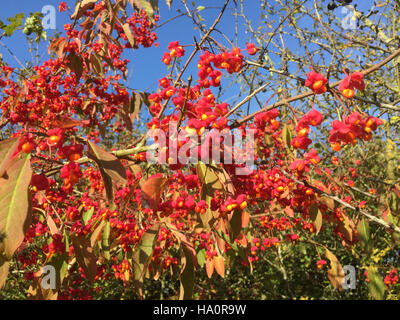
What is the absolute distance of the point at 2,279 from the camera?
0.94 m

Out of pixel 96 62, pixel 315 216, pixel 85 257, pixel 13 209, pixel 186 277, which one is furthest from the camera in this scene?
pixel 96 62

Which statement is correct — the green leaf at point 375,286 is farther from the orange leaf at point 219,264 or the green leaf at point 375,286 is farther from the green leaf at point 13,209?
the green leaf at point 13,209

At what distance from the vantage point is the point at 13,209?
0.85 metres

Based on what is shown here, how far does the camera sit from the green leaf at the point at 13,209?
0.84 metres

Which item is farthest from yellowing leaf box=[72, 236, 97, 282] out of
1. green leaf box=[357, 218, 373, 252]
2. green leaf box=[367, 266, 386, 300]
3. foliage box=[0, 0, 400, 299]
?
green leaf box=[367, 266, 386, 300]

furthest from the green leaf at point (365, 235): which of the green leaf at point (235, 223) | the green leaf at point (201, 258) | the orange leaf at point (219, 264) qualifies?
the green leaf at point (235, 223)

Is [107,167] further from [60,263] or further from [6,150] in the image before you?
[60,263]

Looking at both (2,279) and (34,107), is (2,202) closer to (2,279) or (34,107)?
(2,279)

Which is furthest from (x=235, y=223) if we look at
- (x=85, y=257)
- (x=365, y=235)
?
(x=365, y=235)

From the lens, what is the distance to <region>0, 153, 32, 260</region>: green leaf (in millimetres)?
837

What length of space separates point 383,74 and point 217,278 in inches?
182

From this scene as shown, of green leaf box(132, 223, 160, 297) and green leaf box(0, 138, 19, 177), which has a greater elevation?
green leaf box(0, 138, 19, 177)

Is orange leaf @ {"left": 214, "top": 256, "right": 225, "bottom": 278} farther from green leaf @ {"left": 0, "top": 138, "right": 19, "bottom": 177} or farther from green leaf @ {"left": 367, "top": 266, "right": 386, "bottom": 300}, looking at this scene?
green leaf @ {"left": 0, "top": 138, "right": 19, "bottom": 177}

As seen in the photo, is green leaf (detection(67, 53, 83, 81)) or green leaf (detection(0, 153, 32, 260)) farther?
green leaf (detection(67, 53, 83, 81))
